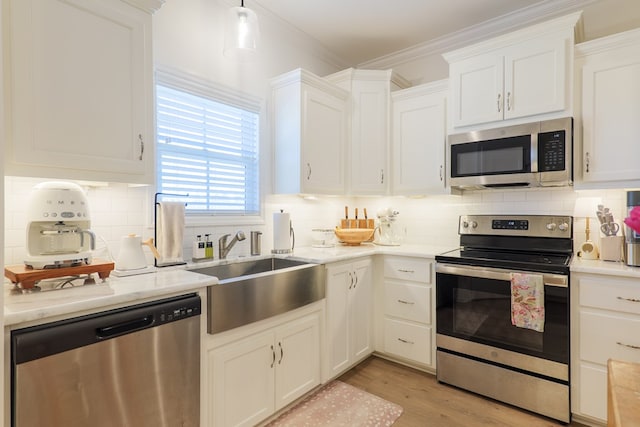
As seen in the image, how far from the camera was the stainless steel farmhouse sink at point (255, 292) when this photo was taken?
169cm

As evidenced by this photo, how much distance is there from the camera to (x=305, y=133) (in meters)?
2.72

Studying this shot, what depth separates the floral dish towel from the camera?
82.0 inches

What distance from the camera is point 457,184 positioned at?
2682mm

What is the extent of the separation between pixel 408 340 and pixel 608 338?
1228mm

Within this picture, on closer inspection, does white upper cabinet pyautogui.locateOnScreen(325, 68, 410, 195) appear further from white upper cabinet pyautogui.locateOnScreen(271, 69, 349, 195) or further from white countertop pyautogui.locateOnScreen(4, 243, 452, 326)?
white countertop pyautogui.locateOnScreen(4, 243, 452, 326)

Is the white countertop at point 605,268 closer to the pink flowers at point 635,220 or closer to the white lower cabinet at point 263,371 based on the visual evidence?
the pink flowers at point 635,220

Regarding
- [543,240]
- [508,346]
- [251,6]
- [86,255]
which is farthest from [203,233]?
[543,240]

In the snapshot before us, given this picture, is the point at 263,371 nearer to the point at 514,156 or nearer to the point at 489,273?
the point at 489,273

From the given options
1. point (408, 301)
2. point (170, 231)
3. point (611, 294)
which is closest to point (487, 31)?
point (611, 294)

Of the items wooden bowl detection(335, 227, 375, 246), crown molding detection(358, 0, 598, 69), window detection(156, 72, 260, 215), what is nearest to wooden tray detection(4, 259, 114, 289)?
window detection(156, 72, 260, 215)

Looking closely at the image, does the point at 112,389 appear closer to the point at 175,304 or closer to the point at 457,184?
the point at 175,304

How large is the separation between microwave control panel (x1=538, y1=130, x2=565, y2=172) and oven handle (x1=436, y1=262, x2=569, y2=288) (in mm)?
708

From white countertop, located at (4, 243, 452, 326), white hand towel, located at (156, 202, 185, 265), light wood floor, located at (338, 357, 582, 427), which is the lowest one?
light wood floor, located at (338, 357, 582, 427)

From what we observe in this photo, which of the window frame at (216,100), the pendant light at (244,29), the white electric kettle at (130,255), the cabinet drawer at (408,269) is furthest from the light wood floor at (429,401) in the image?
the pendant light at (244,29)
